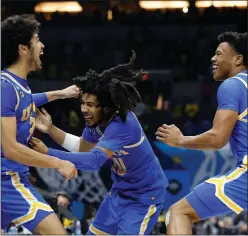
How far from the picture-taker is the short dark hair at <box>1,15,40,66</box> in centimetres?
436

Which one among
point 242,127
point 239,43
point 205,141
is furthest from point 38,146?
point 239,43

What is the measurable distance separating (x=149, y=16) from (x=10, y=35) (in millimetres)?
4500

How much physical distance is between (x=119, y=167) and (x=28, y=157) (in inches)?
29.6

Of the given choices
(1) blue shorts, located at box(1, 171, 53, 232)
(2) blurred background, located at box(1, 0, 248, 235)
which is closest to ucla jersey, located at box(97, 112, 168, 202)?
(1) blue shorts, located at box(1, 171, 53, 232)

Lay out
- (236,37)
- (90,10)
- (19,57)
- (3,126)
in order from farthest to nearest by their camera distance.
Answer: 1. (90,10)
2. (236,37)
3. (19,57)
4. (3,126)

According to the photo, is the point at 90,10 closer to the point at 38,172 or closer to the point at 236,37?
the point at 38,172

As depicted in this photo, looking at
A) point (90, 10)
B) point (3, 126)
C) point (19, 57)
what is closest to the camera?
point (3, 126)

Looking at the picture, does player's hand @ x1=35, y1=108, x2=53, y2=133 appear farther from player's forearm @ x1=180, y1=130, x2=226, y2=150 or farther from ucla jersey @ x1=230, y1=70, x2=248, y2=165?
ucla jersey @ x1=230, y1=70, x2=248, y2=165

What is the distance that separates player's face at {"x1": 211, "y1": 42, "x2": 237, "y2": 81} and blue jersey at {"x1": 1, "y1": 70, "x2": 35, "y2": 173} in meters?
1.24

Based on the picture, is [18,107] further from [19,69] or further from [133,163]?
[133,163]

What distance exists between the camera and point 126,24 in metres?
8.81

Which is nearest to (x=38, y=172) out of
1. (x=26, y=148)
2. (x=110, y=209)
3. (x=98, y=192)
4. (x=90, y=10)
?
(x=98, y=192)

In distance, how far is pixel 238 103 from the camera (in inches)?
172

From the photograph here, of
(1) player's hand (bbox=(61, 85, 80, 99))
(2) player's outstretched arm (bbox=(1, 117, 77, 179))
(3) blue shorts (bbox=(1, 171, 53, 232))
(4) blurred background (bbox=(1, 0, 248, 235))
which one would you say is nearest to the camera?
(2) player's outstretched arm (bbox=(1, 117, 77, 179))
